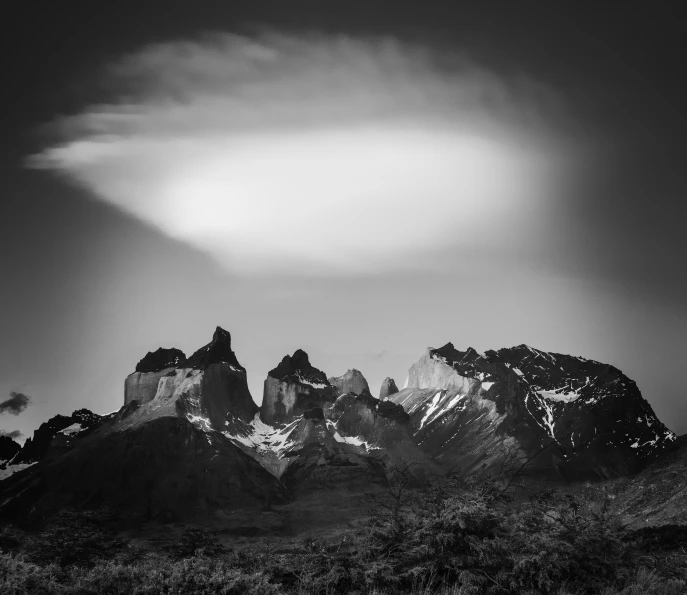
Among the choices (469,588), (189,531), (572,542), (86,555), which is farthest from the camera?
(189,531)

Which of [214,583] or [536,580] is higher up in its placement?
[214,583]

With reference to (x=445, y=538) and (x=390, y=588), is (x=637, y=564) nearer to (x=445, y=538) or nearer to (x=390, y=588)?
(x=445, y=538)

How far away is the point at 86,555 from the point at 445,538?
52443 millimetres

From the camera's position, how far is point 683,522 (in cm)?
19138

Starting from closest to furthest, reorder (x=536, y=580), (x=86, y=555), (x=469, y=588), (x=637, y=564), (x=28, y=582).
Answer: (x=28, y=582) < (x=469, y=588) < (x=536, y=580) < (x=637, y=564) < (x=86, y=555)

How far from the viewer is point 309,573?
38969 mm

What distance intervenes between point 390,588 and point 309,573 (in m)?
4.37

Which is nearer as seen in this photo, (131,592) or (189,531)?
(131,592)

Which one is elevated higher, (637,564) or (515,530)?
(515,530)

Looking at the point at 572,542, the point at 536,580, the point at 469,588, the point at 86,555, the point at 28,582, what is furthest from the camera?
the point at 86,555

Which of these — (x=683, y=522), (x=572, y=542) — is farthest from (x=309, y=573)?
(x=683, y=522)

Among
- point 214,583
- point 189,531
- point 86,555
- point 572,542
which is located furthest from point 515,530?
point 189,531

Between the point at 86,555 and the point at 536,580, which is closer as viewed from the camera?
the point at 536,580

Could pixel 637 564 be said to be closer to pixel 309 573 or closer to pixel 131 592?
pixel 309 573
